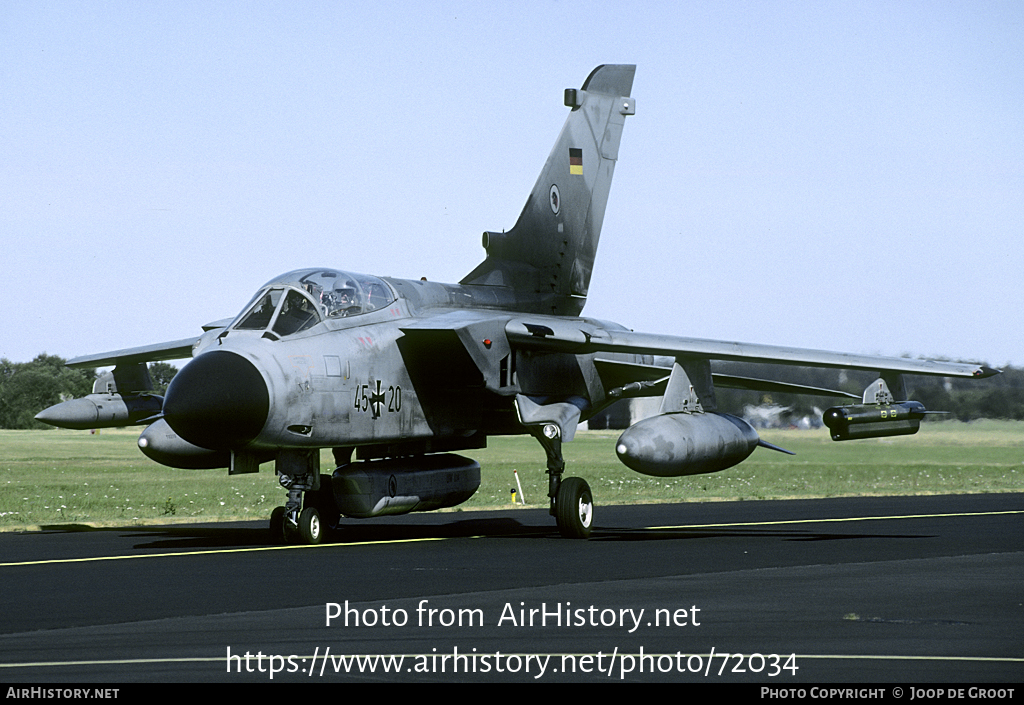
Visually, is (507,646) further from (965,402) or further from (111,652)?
(965,402)

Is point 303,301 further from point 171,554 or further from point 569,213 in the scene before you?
point 569,213

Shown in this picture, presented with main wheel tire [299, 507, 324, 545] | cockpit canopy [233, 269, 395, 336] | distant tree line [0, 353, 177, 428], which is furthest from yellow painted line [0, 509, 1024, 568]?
distant tree line [0, 353, 177, 428]

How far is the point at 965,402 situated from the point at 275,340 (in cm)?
1947

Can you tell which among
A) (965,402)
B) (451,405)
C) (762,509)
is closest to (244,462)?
(451,405)

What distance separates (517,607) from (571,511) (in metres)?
8.45

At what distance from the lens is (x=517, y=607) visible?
10328mm

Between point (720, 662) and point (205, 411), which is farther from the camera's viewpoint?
point (205, 411)

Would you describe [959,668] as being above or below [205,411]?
below

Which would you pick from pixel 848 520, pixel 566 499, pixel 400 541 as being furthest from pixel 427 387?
pixel 848 520

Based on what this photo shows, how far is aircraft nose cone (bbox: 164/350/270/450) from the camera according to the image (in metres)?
15.1

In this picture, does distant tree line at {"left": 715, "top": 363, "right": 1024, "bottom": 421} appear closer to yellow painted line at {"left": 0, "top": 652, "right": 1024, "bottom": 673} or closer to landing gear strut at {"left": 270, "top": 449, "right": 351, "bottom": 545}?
landing gear strut at {"left": 270, "top": 449, "right": 351, "bottom": 545}

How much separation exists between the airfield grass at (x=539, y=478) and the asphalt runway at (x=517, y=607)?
8.42 metres

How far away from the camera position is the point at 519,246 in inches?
884

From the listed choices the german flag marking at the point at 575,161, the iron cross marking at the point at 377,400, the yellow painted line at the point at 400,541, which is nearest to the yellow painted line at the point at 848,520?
the yellow painted line at the point at 400,541
